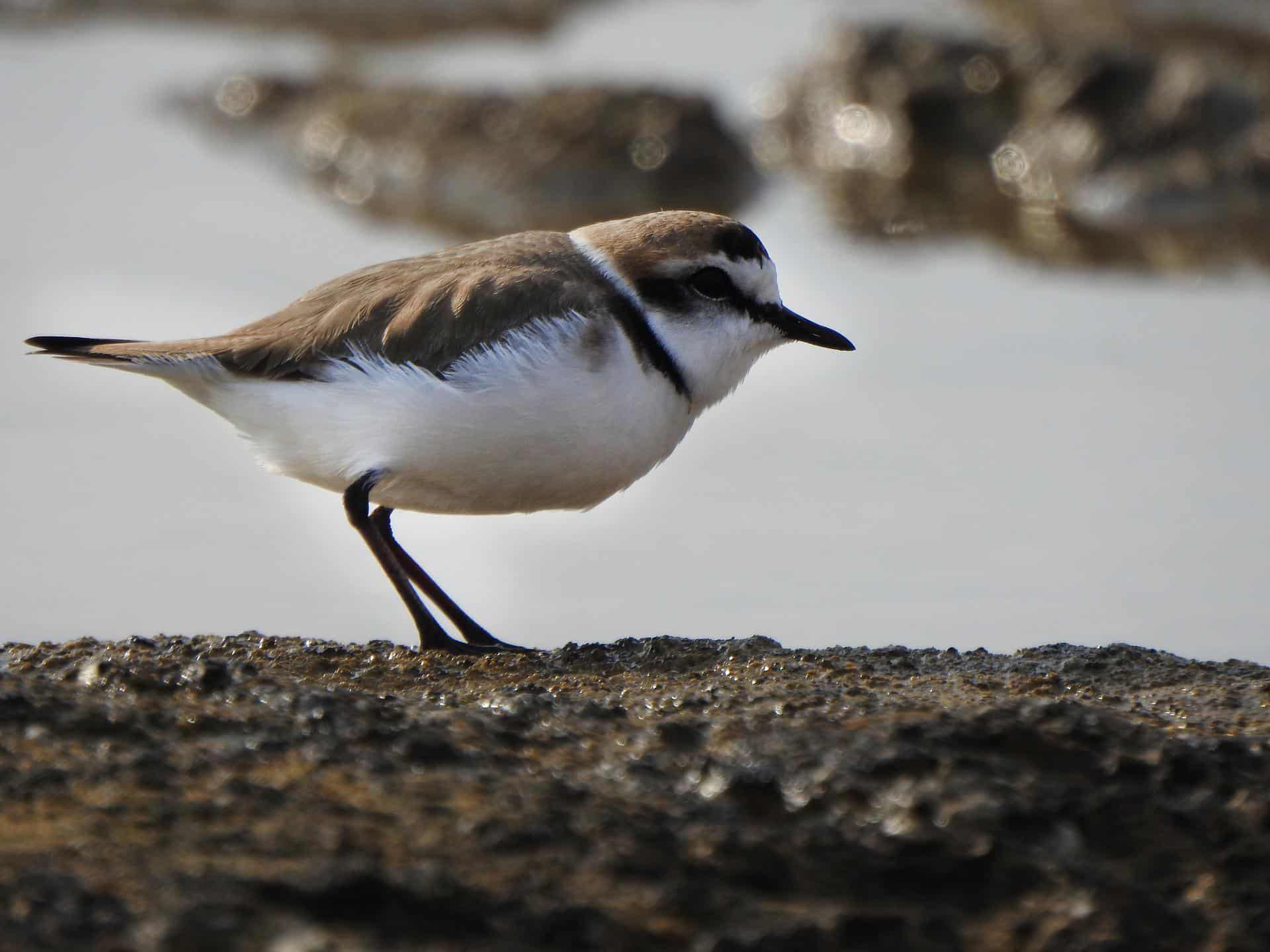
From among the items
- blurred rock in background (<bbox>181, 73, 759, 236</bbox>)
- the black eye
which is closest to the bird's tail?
the black eye

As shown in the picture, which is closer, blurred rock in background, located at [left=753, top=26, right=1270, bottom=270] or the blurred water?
the blurred water

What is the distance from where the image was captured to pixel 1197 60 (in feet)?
45.0

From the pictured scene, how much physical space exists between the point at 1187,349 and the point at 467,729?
6749 millimetres

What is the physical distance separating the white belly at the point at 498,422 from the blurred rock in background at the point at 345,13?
44.4ft

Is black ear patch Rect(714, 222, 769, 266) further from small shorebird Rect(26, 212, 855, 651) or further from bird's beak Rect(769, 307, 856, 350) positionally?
bird's beak Rect(769, 307, 856, 350)

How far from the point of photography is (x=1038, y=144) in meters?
13.7

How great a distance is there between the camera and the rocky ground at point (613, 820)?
2852mm

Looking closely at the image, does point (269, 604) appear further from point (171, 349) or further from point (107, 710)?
point (107, 710)

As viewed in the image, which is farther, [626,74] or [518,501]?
[626,74]

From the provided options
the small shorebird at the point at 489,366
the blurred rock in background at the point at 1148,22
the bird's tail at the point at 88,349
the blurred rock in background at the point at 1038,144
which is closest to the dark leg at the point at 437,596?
the small shorebird at the point at 489,366

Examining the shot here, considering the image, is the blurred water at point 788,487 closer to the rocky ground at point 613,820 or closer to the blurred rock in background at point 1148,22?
the rocky ground at point 613,820

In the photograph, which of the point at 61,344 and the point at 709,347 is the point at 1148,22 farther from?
the point at 61,344

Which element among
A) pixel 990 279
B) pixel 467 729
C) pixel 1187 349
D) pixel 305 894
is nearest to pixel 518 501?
pixel 467 729

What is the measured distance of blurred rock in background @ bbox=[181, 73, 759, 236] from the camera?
1291 centimetres
